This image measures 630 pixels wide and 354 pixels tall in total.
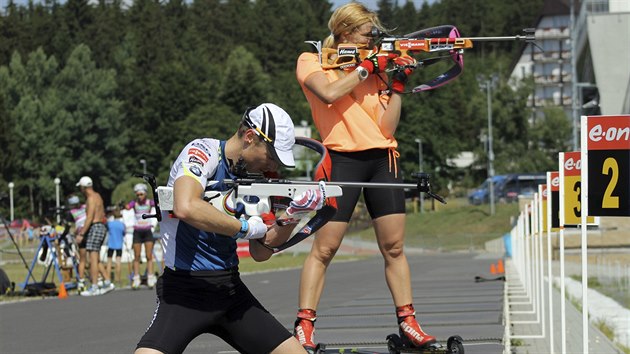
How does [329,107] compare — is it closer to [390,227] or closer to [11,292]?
[390,227]

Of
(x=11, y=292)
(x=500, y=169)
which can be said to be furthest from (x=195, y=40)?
(x=11, y=292)

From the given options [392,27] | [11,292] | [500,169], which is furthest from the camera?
[500,169]

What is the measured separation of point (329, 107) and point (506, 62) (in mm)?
168813

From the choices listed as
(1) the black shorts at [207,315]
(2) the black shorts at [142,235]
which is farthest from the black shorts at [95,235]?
(1) the black shorts at [207,315]

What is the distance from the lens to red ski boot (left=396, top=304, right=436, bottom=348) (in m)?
7.20

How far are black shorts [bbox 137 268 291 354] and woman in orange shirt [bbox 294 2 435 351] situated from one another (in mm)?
1213

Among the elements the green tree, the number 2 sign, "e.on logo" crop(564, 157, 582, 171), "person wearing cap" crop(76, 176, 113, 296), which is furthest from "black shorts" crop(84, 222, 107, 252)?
the green tree

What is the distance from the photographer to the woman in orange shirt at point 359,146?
24.2 feet

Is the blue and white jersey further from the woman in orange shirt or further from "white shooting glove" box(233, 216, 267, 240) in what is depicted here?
the woman in orange shirt

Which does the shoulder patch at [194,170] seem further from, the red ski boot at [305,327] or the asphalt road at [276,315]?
the asphalt road at [276,315]

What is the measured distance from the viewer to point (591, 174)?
7527 mm

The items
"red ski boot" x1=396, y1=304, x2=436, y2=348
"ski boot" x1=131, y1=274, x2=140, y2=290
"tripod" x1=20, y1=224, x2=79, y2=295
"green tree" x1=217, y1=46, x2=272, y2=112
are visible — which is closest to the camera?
"red ski boot" x1=396, y1=304, x2=436, y2=348

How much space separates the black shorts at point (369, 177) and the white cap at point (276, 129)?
59.4 inches

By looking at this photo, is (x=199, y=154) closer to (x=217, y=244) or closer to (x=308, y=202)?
(x=217, y=244)
